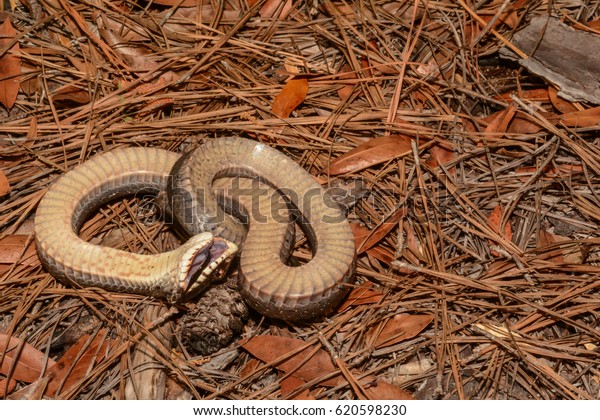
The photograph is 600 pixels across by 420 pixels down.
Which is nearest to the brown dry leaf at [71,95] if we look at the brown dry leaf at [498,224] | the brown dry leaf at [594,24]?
the brown dry leaf at [498,224]

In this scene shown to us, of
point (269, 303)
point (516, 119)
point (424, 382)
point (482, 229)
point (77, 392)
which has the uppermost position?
point (516, 119)

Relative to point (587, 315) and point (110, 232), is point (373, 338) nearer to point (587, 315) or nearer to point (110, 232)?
point (587, 315)

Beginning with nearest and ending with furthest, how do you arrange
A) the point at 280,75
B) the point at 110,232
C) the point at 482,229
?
the point at 482,229, the point at 110,232, the point at 280,75

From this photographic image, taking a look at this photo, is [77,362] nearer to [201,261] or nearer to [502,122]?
[201,261]

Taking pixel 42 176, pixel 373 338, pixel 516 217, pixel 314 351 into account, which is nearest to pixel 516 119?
pixel 516 217

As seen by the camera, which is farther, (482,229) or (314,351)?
(482,229)

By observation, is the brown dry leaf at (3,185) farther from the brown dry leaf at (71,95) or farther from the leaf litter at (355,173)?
the brown dry leaf at (71,95)
